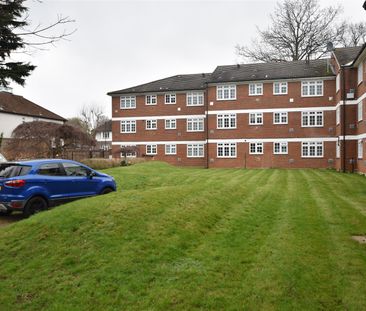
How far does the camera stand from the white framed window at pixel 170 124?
37.9 meters

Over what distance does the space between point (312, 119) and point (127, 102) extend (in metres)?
19.5

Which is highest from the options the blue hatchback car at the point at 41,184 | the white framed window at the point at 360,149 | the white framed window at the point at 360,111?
the white framed window at the point at 360,111

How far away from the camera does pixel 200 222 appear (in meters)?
7.73

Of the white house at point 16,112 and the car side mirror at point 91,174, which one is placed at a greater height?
the white house at point 16,112

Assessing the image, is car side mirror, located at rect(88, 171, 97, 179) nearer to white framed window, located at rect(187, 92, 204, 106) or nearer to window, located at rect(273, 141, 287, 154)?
window, located at rect(273, 141, 287, 154)

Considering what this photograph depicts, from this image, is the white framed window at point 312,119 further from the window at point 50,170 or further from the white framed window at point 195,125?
the window at point 50,170

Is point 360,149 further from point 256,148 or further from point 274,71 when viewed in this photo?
point 274,71

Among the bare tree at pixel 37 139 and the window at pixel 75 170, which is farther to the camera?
the bare tree at pixel 37 139

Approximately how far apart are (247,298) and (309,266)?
5.04ft

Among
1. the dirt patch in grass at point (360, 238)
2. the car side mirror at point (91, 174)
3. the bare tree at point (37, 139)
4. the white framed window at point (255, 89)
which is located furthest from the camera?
the white framed window at point (255, 89)

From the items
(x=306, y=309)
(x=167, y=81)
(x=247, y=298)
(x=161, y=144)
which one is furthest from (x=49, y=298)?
(x=167, y=81)

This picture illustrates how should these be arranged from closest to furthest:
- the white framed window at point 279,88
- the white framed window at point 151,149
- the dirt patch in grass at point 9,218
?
the dirt patch in grass at point 9,218 → the white framed window at point 279,88 → the white framed window at point 151,149

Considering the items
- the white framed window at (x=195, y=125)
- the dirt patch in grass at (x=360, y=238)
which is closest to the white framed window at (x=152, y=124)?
the white framed window at (x=195, y=125)

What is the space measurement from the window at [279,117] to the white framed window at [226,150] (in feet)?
14.8
